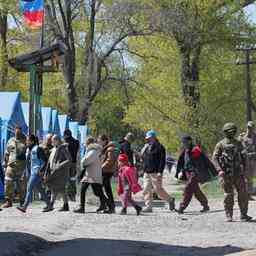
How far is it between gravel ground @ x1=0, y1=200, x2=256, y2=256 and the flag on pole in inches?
311

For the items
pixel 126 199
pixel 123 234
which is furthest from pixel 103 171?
pixel 123 234

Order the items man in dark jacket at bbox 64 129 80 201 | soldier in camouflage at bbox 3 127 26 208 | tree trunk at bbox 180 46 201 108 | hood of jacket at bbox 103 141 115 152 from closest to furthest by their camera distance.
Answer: hood of jacket at bbox 103 141 115 152 → soldier in camouflage at bbox 3 127 26 208 → man in dark jacket at bbox 64 129 80 201 → tree trunk at bbox 180 46 201 108

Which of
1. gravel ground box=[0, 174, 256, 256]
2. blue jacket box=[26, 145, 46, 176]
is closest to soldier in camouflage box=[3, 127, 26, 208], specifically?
blue jacket box=[26, 145, 46, 176]

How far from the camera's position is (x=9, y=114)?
23578mm

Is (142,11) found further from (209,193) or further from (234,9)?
(209,193)

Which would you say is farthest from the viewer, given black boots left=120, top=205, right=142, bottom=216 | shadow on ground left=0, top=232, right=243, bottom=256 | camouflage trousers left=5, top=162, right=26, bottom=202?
camouflage trousers left=5, top=162, right=26, bottom=202

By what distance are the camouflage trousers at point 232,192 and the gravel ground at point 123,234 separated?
12.6 inches

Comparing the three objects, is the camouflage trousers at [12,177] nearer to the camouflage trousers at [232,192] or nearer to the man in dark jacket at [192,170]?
the man in dark jacket at [192,170]

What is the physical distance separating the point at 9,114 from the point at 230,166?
857cm

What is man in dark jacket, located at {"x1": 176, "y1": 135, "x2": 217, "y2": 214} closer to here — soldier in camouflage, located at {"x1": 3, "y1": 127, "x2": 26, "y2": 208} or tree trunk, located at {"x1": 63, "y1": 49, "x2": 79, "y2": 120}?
soldier in camouflage, located at {"x1": 3, "y1": 127, "x2": 26, "y2": 208}

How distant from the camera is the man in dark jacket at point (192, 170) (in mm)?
18922

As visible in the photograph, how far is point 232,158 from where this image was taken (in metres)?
16.6

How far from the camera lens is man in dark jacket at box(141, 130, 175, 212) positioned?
19625 millimetres

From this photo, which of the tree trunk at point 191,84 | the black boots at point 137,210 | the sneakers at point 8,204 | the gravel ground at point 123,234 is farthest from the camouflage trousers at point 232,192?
the tree trunk at point 191,84
